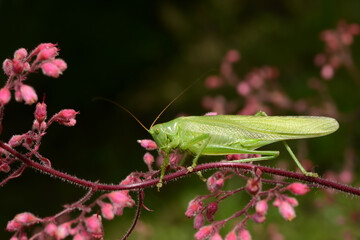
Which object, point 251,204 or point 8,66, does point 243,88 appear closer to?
point 251,204

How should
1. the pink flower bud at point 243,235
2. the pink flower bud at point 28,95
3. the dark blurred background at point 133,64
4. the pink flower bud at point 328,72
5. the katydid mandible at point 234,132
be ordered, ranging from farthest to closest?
the dark blurred background at point 133,64, the pink flower bud at point 328,72, the katydid mandible at point 234,132, the pink flower bud at point 243,235, the pink flower bud at point 28,95

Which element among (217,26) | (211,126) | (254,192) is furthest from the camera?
(217,26)

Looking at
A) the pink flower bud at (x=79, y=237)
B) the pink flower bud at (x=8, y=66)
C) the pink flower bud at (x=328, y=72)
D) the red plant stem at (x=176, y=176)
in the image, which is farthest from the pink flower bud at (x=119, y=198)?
the pink flower bud at (x=328, y=72)

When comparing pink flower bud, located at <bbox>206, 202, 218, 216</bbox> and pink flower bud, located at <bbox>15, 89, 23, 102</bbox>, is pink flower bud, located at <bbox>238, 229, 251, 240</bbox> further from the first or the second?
pink flower bud, located at <bbox>15, 89, 23, 102</bbox>

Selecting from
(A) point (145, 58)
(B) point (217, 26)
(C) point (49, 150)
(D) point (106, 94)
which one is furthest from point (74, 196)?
(B) point (217, 26)

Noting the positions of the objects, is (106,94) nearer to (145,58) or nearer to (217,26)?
(145,58)

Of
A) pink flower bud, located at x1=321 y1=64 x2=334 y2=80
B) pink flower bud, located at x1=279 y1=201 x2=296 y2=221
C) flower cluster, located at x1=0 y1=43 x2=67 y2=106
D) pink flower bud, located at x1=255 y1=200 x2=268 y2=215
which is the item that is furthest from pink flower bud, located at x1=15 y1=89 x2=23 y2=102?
pink flower bud, located at x1=321 y1=64 x2=334 y2=80

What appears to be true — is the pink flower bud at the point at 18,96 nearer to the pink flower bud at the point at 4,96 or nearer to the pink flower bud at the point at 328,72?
the pink flower bud at the point at 4,96
